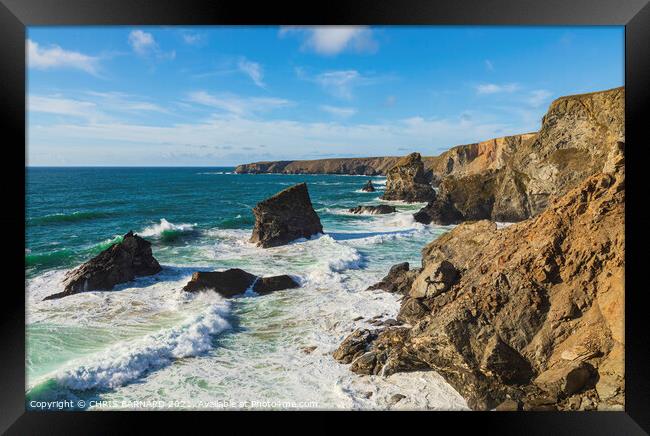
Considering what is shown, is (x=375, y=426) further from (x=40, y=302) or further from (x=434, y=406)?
(x=40, y=302)

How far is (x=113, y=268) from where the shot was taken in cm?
939

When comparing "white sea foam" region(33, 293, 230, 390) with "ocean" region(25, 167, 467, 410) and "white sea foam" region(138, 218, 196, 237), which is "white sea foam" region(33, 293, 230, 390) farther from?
"white sea foam" region(138, 218, 196, 237)

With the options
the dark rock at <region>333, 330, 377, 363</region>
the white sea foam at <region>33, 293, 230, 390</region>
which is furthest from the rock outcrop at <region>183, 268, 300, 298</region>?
the dark rock at <region>333, 330, 377, 363</region>

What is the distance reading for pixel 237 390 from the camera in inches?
210

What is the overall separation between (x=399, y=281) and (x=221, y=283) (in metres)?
4.16

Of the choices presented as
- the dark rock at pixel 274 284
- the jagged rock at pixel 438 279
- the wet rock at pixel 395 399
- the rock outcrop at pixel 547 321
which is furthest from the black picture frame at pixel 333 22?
→ the dark rock at pixel 274 284

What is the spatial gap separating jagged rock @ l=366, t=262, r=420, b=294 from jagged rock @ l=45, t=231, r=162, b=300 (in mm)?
6142

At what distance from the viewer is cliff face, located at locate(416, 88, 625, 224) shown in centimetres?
1124

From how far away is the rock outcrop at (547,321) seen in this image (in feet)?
14.2

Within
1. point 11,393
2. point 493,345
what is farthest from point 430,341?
point 11,393

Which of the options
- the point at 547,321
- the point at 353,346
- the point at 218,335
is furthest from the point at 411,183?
the point at 547,321

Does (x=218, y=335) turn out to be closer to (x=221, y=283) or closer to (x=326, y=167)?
(x=221, y=283)

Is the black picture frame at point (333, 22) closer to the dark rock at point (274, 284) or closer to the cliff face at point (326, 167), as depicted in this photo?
the dark rock at point (274, 284)

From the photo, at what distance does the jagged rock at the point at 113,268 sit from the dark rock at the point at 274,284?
11.1 ft
